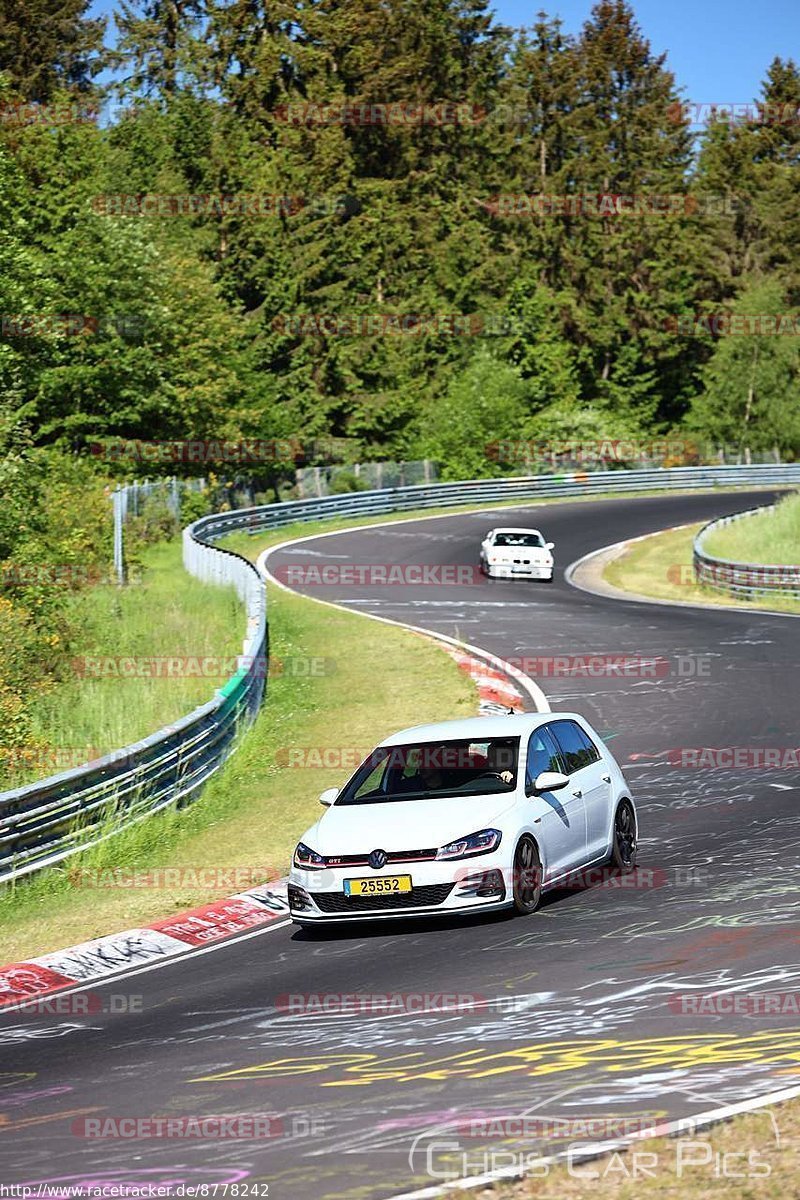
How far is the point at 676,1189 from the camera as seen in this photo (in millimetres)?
5883

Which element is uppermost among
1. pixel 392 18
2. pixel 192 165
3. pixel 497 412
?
pixel 392 18

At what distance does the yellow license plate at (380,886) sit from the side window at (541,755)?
4.54 ft

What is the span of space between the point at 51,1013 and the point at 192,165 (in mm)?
78129

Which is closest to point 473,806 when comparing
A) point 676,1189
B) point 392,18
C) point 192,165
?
point 676,1189

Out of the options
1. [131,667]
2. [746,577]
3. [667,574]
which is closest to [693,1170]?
[131,667]

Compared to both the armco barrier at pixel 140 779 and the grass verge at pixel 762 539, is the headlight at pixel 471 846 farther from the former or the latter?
the grass verge at pixel 762 539

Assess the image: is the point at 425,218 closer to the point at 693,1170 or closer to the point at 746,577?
the point at 746,577

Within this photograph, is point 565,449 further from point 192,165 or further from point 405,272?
point 192,165

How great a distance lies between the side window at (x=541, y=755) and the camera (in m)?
12.4

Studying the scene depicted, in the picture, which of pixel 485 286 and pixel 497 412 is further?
pixel 485 286

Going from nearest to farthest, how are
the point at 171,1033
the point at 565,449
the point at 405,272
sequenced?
the point at 171,1033 < the point at 565,449 < the point at 405,272

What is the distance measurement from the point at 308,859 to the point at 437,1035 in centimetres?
328

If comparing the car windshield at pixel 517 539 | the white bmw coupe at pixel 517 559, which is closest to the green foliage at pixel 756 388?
the car windshield at pixel 517 539

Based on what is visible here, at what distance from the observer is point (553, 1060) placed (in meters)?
7.84
